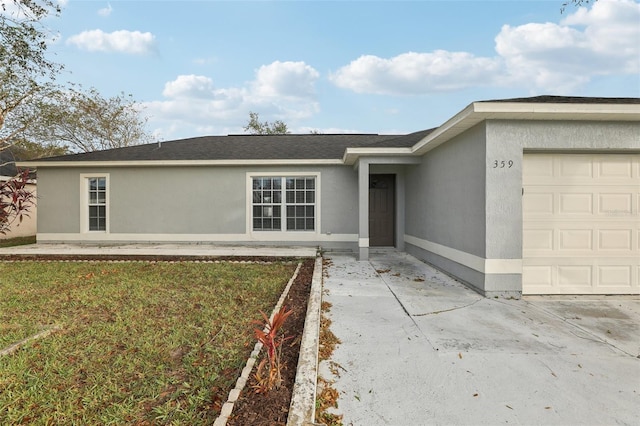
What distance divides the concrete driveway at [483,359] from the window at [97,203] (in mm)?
9206

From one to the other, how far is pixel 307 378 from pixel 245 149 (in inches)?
367

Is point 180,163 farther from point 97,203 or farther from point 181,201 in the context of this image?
point 97,203

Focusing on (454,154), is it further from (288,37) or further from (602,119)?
(288,37)

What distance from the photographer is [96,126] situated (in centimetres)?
2328

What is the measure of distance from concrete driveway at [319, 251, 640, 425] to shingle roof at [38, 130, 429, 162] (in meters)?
5.06

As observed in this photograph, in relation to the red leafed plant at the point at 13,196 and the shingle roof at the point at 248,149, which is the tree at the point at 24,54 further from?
the red leafed plant at the point at 13,196

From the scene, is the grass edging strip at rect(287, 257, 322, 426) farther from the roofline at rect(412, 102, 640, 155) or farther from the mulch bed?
the roofline at rect(412, 102, 640, 155)

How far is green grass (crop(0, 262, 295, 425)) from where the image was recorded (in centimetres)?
217

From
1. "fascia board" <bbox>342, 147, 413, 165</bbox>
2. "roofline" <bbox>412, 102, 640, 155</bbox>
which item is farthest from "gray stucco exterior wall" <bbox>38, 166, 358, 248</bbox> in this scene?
"roofline" <bbox>412, 102, 640, 155</bbox>

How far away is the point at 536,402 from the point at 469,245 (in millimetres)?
3525

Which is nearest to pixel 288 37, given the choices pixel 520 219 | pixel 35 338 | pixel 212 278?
pixel 212 278

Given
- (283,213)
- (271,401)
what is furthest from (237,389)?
(283,213)

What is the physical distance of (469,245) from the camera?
5453 millimetres

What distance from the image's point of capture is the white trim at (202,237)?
952 centimetres
